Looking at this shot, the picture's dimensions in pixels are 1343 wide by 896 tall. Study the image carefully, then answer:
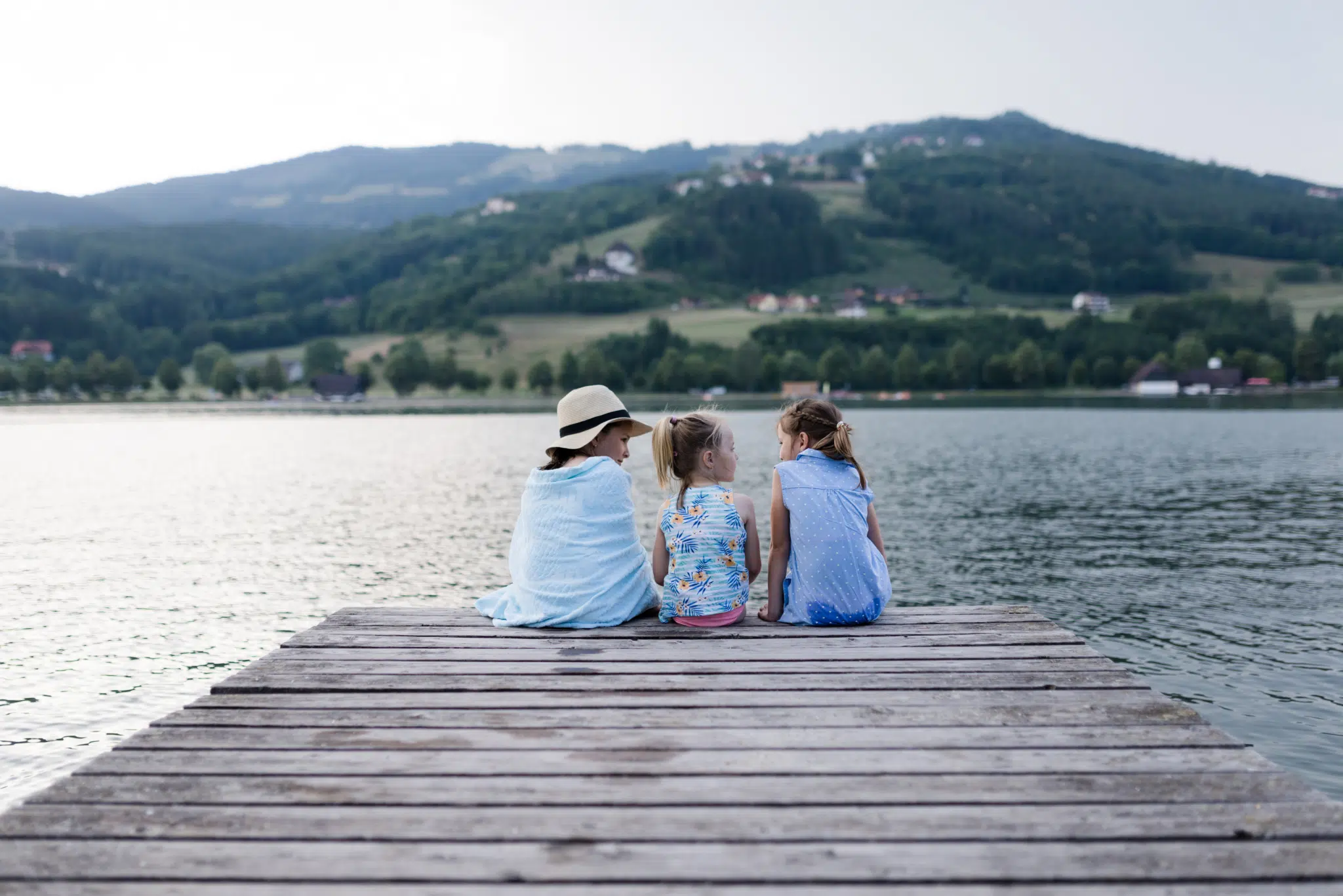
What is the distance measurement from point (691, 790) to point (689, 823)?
285 mm

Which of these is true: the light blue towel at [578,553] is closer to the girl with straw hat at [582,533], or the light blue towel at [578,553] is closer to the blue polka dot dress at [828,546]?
the girl with straw hat at [582,533]

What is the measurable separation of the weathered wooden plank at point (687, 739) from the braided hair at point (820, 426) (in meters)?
2.50

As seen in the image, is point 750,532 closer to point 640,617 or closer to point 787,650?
point 787,650

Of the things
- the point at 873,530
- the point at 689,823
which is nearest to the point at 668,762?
the point at 689,823

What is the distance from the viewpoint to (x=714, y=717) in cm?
491

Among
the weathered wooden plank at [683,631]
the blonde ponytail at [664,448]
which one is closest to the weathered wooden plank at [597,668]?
the weathered wooden plank at [683,631]

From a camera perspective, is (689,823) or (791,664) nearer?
(689,823)

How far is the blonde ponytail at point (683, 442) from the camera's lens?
6.59 metres

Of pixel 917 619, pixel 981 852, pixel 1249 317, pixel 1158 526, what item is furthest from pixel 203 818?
pixel 1249 317

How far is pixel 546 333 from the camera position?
531 feet

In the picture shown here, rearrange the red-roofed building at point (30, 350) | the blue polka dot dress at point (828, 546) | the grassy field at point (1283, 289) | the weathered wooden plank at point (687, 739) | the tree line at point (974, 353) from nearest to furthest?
1. the weathered wooden plank at point (687, 739)
2. the blue polka dot dress at point (828, 546)
3. the tree line at point (974, 353)
4. the red-roofed building at point (30, 350)
5. the grassy field at point (1283, 289)

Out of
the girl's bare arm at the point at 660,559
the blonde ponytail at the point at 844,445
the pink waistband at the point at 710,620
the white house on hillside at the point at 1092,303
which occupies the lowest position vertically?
the pink waistband at the point at 710,620

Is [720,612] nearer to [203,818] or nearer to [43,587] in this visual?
[203,818]

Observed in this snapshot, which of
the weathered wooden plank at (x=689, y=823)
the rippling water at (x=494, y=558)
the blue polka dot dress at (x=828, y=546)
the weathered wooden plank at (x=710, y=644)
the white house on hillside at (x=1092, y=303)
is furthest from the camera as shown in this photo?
the white house on hillside at (x=1092, y=303)
